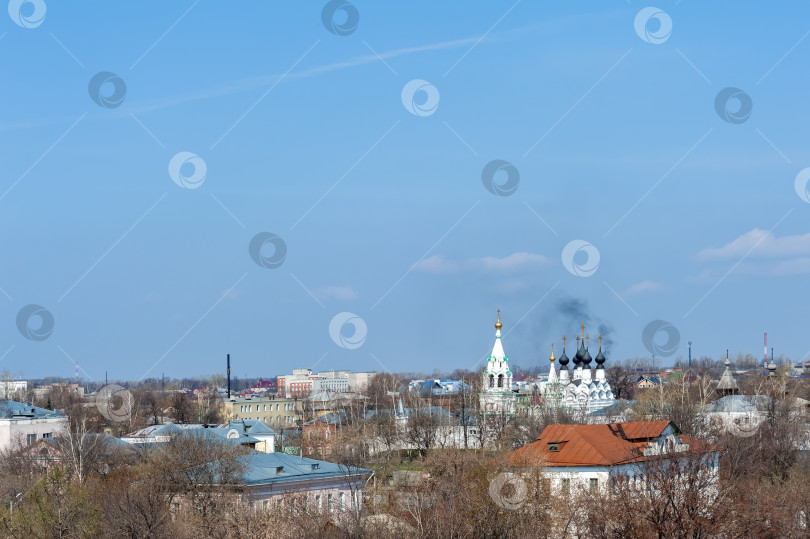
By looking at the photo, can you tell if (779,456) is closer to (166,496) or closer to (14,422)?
(166,496)

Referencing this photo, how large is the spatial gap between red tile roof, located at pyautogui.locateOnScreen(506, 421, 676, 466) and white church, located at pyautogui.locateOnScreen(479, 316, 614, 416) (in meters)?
31.1

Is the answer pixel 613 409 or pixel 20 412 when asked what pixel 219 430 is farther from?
pixel 613 409

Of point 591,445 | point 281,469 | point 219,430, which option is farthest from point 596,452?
point 219,430

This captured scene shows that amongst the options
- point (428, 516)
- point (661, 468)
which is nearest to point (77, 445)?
point (428, 516)

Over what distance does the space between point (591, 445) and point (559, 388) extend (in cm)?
4125

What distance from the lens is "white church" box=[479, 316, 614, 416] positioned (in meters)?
72.5

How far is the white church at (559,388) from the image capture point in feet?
238

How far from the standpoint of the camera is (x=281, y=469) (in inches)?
1508

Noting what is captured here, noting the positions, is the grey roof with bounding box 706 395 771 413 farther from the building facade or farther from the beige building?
the beige building

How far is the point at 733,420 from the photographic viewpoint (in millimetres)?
60812

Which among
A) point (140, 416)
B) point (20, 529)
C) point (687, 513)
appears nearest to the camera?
point (687, 513)

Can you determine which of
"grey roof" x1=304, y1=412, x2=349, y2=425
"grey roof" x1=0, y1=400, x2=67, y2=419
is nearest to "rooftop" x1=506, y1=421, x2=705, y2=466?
Answer: "grey roof" x1=0, y1=400, x2=67, y2=419

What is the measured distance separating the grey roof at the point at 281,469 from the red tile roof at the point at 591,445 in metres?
7.09

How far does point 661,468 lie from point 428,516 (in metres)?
5.70
